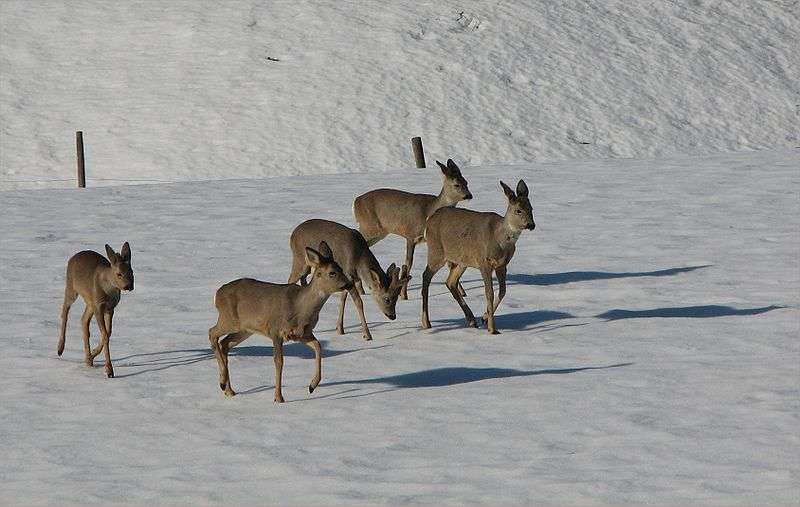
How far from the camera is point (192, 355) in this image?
14.9 meters

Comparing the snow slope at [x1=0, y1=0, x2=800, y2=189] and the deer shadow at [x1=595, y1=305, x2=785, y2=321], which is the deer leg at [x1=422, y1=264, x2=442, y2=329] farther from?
the snow slope at [x1=0, y1=0, x2=800, y2=189]

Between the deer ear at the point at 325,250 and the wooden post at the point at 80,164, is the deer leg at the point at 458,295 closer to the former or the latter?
the deer ear at the point at 325,250

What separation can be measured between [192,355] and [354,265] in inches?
76.2

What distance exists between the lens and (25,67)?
45.3 m

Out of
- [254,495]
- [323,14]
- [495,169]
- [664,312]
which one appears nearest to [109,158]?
[323,14]

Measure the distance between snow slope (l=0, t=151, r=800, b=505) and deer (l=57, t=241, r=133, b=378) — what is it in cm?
36

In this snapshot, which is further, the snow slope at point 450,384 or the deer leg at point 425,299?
the deer leg at point 425,299

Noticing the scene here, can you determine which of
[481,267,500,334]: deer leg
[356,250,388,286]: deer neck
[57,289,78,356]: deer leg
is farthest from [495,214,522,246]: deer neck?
[57,289,78,356]: deer leg

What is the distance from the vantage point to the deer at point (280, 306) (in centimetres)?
1252

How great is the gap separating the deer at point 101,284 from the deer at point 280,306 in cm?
129

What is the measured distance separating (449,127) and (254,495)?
31.8m

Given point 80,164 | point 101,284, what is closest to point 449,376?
point 101,284

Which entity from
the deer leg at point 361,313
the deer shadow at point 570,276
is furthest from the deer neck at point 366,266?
the deer shadow at point 570,276

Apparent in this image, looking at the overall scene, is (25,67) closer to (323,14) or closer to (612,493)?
(323,14)
